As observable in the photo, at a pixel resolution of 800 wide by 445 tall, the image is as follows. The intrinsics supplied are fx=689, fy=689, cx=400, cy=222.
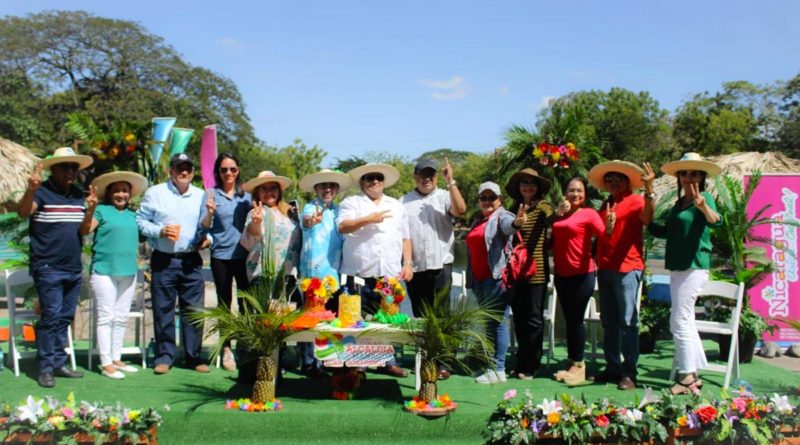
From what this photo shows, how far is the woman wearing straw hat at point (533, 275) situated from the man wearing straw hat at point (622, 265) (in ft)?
1.52

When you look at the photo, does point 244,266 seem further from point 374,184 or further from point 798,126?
point 798,126

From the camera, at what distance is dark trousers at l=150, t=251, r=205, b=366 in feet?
19.4

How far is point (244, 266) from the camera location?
5926 mm

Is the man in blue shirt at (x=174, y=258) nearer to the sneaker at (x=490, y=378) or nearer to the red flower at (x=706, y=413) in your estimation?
the sneaker at (x=490, y=378)

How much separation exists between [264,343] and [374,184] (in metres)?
1.65

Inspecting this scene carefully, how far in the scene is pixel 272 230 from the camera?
5.63 m

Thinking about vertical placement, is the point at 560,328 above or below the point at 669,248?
below

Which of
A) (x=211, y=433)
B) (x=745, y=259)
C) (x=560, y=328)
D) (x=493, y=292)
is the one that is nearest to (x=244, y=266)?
(x=211, y=433)

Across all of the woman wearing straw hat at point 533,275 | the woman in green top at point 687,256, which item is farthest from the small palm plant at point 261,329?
the woman in green top at point 687,256

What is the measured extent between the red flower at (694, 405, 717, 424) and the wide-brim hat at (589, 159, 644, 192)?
1816 millimetres

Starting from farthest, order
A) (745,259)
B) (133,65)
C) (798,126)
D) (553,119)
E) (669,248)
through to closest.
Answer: (133,65), (798,126), (553,119), (745,259), (669,248)

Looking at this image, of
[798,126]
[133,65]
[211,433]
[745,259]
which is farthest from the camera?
[133,65]

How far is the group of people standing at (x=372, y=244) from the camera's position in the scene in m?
5.38

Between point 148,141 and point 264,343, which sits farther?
point 148,141
